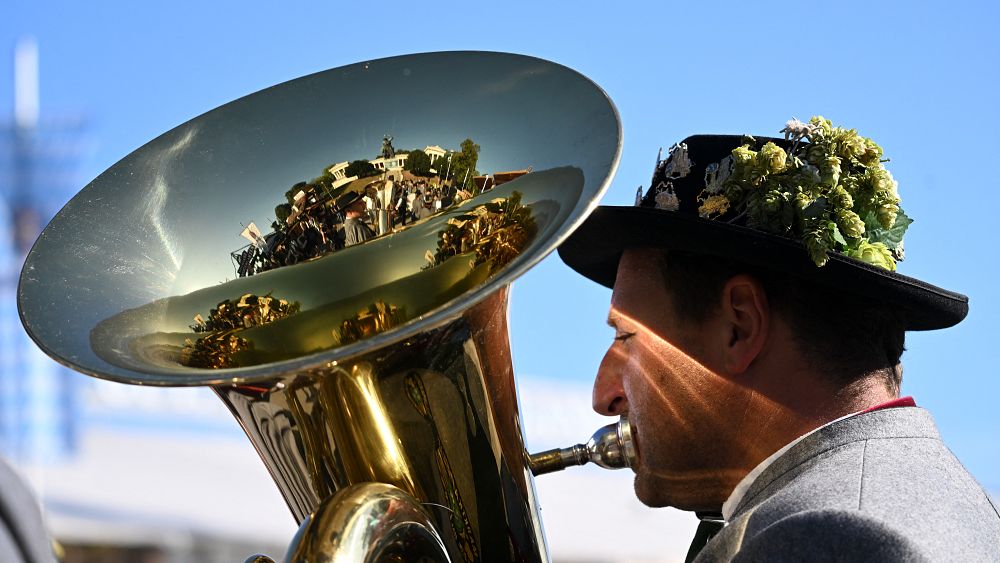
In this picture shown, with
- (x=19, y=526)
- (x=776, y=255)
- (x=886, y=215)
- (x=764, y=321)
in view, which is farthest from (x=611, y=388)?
(x=19, y=526)

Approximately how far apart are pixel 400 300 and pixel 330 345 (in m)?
0.17

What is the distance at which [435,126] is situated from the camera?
2730mm

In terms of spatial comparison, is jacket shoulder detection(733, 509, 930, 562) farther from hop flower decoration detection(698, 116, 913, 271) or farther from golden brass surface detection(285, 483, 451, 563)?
hop flower decoration detection(698, 116, 913, 271)

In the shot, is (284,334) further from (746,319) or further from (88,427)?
(88,427)

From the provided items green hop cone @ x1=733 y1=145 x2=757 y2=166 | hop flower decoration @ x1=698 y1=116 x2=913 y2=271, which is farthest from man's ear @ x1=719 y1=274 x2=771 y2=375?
green hop cone @ x1=733 y1=145 x2=757 y2=166

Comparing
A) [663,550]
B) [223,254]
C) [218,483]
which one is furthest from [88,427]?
[223,254]

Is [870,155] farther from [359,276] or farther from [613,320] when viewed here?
[359,276]

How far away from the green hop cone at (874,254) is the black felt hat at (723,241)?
6cm

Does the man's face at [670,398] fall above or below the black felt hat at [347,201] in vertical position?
below

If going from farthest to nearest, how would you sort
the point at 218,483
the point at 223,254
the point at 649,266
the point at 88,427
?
the point at 88,427, the point at 218,483, the point at 649,266, the point at 223,254

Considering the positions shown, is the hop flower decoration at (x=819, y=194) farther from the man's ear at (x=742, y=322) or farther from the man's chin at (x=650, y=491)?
the man's chin at (x=650, y=491)

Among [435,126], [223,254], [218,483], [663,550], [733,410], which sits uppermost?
[435,126]

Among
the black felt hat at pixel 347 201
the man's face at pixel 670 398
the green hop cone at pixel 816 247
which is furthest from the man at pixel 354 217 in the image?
the green hop cone at pixel 816 247

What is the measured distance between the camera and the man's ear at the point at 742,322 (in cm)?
275
